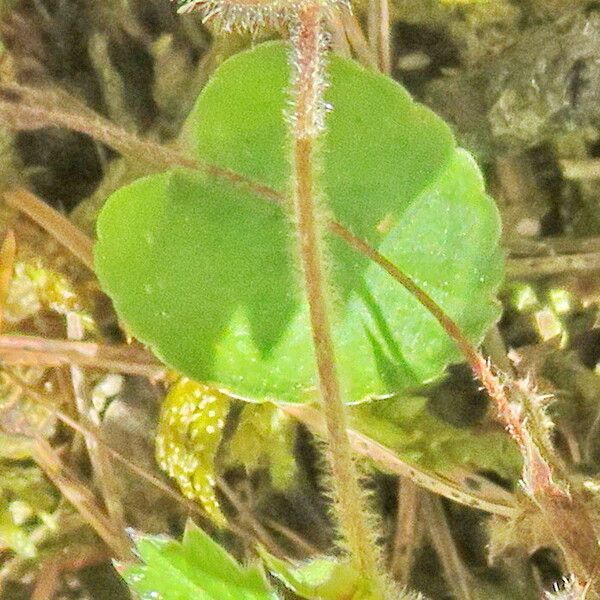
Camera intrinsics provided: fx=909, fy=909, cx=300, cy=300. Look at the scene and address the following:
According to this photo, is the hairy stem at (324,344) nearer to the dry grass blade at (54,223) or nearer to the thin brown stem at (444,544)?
the thin brown stem at (444,544)

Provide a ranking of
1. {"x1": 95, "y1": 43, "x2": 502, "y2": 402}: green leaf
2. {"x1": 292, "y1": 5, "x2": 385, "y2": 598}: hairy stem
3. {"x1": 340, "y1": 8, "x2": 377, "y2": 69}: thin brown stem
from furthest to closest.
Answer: {"x1": 340, "y1": 8, "x2": 377, "y2": 69}: thin brown stem < {"x1": 95, "y1": 43, "x2": 502, "y2": 402}: green leaf < {"x1": 292, "y1": 5, "x2": 385, "y2": 598}: hairy stem

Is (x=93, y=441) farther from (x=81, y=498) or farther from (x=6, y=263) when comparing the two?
(x=6, y=263)

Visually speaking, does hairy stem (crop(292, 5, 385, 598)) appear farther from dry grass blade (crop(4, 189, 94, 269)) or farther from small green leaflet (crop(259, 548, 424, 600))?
dry grass blade (crop(4, 189, 94, 269))

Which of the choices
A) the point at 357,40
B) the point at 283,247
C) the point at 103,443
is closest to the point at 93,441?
the point at 103,443

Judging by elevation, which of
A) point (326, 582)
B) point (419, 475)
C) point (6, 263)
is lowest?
point (419, 475)

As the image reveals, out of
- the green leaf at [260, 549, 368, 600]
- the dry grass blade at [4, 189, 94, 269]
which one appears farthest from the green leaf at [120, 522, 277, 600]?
the dry grass blade at [4, 189, 94, 269]

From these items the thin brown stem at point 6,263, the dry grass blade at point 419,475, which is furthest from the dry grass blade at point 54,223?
the dry grass blade at point 419,475
